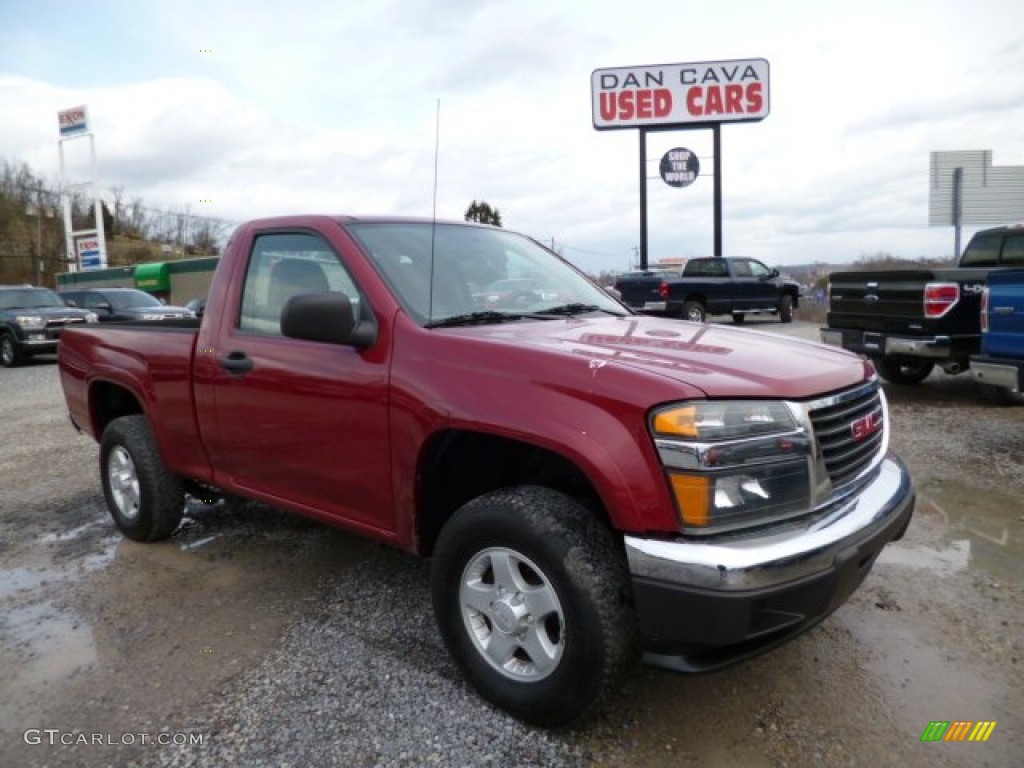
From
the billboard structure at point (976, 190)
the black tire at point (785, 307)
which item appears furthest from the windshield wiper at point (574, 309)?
the billboard structure at point (976, 190)

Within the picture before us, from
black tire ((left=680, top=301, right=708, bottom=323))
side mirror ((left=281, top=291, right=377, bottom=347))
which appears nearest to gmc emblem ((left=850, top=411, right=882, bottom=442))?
side mirror ((left=281, top=291, right=377, bottom=347))

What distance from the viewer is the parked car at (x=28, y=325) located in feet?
51.0

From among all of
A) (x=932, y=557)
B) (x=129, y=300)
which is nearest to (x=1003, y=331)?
(x=932, y=557)

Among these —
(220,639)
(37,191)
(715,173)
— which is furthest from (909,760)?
(37,191)

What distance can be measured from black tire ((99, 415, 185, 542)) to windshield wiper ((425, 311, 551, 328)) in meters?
2.16

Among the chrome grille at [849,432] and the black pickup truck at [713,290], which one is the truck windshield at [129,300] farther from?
the chrome grille at [849,432]

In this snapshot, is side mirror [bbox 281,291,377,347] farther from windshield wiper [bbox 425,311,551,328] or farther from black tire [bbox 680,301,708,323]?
black tire [bbox 680,301,708,323]

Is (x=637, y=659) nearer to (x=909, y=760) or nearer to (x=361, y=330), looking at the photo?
(x=909, y=760)

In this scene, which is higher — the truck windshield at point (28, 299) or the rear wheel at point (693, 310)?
the truck windshield at point (28, 299)

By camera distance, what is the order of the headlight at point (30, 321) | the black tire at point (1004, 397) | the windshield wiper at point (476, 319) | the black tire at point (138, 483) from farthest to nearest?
the headlight at point (30, 321), the black tire at point (1004, 397), the black tire at point (138, 483), the windshield wiper at point (476, 319)

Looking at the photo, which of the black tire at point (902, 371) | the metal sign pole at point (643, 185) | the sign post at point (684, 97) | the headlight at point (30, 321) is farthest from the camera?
the metal sign pole at point (643, 185)

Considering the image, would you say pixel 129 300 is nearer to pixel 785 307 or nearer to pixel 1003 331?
pixel 785 307

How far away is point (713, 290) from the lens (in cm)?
1967

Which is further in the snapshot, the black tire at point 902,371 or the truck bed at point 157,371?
the black tire at point 902,371
